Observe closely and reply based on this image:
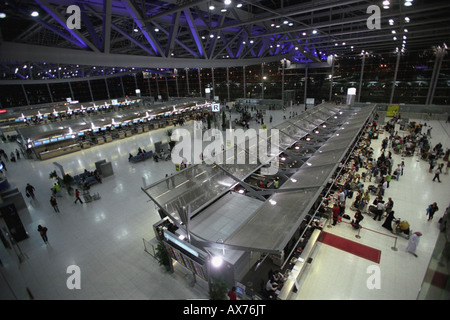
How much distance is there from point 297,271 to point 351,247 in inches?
111

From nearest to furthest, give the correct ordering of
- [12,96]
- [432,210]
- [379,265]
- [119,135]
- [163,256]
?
[163,256]
[379,265]
[432,210]
[119,135]
[12,96]

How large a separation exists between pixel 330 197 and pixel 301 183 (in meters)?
3.75

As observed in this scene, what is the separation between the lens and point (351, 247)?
8.03 metres

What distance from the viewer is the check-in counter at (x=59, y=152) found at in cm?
Result: 1943

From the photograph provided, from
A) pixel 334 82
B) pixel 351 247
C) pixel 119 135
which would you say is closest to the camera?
pixel 351 247

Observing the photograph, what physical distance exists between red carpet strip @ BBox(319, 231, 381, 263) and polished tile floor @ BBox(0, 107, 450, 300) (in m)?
0.25

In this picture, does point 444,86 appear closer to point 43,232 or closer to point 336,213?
point 336,213

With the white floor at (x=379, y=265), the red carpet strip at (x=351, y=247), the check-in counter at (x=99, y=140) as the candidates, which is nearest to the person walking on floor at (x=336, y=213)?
the white floor at (x=379, y=265)

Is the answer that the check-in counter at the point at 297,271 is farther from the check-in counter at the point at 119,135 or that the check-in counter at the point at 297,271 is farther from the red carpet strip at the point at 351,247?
the check-in counter at the point at 119,135

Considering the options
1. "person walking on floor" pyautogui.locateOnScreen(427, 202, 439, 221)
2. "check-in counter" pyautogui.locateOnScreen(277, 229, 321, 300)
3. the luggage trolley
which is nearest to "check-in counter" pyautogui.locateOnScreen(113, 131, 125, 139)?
the luggage trolley

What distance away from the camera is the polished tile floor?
6.52m

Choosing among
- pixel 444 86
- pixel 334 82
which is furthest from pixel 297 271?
pixel 334 82
